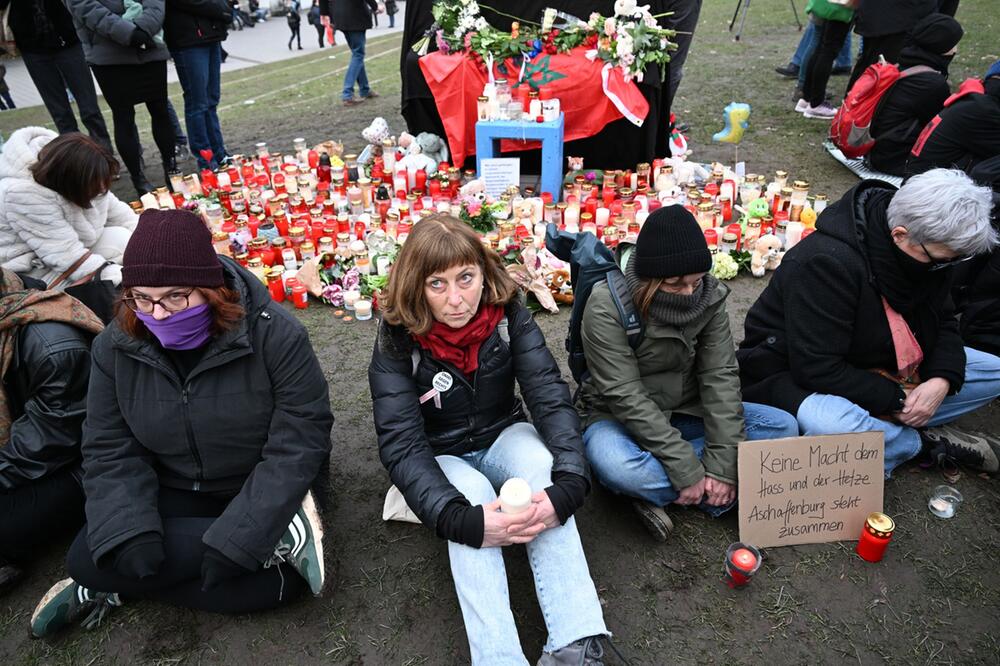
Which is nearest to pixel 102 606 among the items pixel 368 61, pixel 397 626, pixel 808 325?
pixel 397 626

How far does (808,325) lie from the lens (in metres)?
2.41

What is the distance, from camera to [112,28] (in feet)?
15.1

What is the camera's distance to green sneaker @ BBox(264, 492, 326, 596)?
2025 mm

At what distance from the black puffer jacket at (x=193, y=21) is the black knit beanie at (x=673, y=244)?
4.92 meters

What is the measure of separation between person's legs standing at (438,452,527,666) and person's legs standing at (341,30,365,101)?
759 centimetres

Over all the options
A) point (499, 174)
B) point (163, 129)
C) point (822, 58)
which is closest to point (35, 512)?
point (499, 174)

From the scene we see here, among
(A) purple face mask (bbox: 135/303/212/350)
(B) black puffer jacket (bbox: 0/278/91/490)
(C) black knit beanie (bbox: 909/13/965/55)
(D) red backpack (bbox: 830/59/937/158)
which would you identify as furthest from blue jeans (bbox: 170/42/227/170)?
(C) black knit beanie (bbox: 909/13/965/55)

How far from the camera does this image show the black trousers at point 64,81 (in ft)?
16.7

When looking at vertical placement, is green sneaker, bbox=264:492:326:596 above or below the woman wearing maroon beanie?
below

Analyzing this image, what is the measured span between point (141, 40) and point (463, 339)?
432cm

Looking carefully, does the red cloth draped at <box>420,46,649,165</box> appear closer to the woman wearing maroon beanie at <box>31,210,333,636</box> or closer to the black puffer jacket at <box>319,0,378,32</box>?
the black puffer jacket at <box>319,0,378,32</box>

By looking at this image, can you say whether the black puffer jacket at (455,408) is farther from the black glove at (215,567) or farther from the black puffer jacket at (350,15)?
the black puffer jacket at (350,15)

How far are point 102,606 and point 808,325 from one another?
2.68m

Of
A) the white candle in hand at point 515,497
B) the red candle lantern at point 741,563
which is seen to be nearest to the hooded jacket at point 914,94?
the red candle lantern at point 741,563
